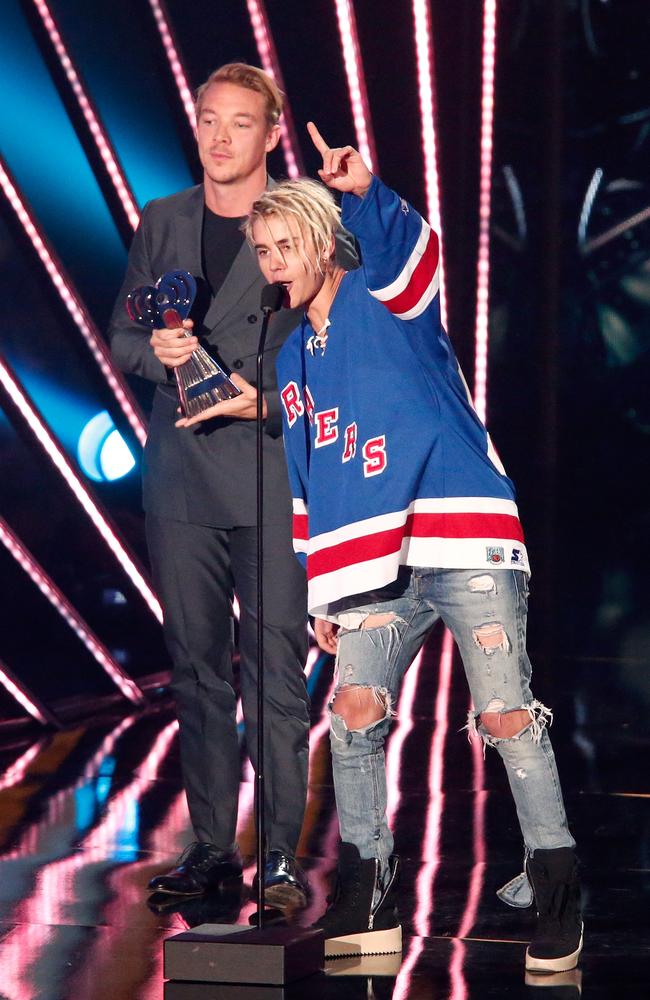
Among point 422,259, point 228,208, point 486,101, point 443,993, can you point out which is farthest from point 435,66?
point 443,993

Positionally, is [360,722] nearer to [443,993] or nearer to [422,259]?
[443,993]

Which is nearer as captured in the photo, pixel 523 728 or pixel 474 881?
pixel 523 728

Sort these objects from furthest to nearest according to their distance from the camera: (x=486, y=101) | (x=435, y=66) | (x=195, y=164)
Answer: (x=486, y=101) < (x=435, y=66) < (x=195, y=164)

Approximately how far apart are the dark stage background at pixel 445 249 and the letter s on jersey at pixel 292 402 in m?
2.10

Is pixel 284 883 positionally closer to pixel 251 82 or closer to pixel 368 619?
pixel 368 619

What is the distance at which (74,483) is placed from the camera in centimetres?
496

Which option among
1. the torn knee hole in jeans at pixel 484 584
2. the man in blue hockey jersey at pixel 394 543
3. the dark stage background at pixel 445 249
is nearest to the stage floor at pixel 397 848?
the man in blue hockey jersey at pixel 394 543

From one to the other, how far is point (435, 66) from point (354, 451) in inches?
191

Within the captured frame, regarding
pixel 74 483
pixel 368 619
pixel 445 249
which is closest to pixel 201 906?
pixel 368 619

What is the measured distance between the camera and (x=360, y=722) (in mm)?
2520

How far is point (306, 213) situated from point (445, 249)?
4.98 meters

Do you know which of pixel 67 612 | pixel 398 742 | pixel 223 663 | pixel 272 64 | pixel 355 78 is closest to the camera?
pixel 223 663

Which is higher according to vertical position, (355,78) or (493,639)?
(355,78)

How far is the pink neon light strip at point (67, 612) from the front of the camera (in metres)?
4.64
